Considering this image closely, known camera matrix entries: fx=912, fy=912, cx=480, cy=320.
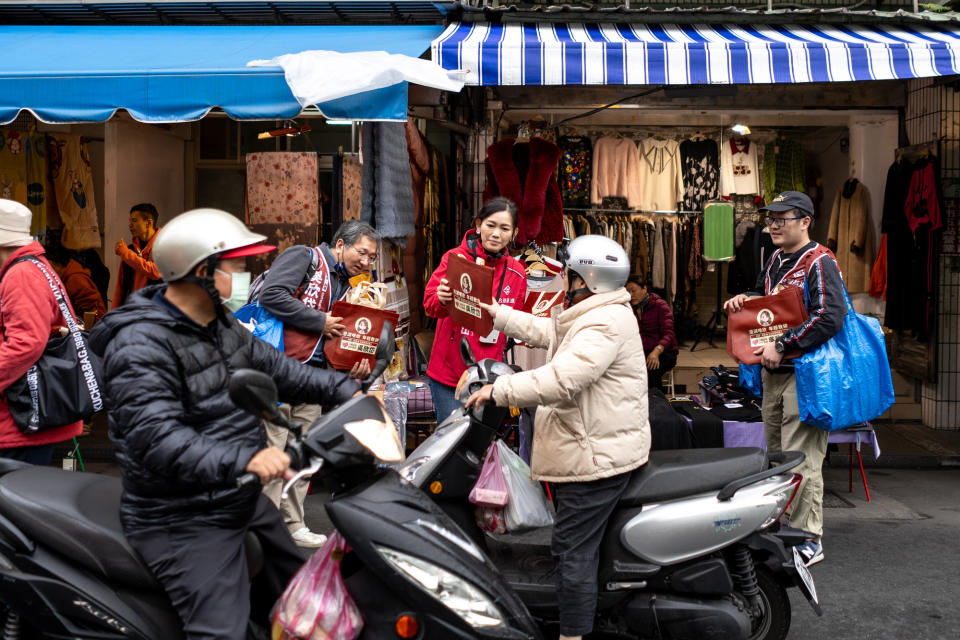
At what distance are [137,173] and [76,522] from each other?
739cm

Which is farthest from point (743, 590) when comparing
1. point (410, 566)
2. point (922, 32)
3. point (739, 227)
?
point (739, 227)

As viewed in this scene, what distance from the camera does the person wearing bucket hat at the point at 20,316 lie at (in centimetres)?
424

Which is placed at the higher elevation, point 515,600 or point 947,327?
point 947,327

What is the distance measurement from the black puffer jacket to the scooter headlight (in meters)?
0.55

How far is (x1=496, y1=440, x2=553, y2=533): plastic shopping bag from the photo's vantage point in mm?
4195

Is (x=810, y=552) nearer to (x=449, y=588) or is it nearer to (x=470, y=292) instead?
(x=470, y=292)

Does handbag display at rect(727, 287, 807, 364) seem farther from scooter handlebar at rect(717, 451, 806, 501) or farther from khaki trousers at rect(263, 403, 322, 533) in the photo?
khaki trousers at rect(263, 403, 322, 533)

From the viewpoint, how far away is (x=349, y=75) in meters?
5.92

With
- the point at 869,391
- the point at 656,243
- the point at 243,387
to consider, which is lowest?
the point at 869,391

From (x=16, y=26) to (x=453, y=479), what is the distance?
6.76 m

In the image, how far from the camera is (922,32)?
729 cm

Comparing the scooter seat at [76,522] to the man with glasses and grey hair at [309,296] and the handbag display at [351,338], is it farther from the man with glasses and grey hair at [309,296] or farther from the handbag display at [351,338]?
the handbag display at [351,338]

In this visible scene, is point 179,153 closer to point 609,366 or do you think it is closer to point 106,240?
point 106,240

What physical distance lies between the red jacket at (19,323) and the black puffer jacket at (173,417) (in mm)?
1417
